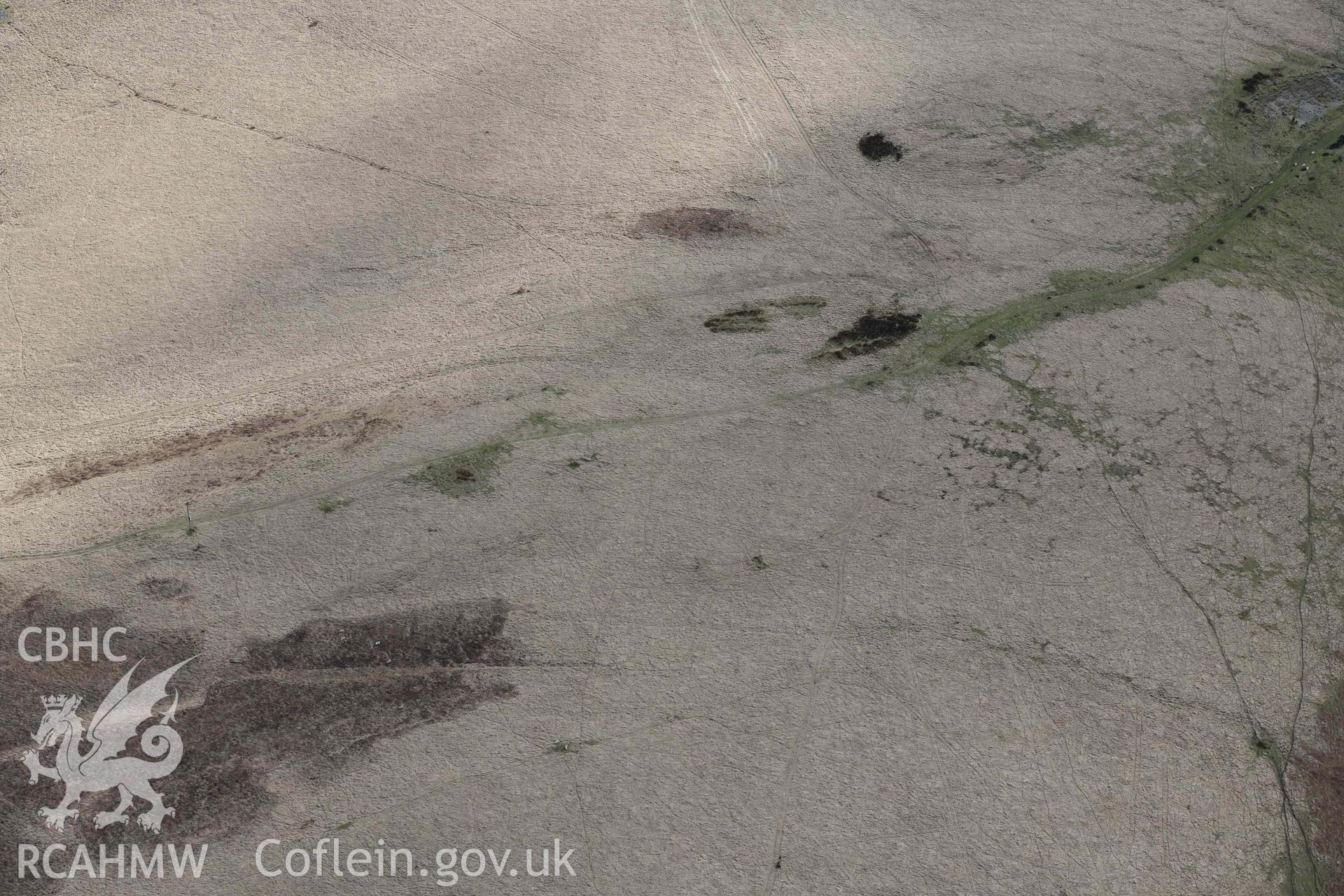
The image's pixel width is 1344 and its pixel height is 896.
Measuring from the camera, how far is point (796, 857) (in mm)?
8742

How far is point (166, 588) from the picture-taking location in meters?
9.75

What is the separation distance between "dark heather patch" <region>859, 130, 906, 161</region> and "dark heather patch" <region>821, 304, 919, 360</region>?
277 centimetres

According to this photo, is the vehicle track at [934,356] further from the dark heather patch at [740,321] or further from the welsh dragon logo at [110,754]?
the welsh dragon logo at [110,754]

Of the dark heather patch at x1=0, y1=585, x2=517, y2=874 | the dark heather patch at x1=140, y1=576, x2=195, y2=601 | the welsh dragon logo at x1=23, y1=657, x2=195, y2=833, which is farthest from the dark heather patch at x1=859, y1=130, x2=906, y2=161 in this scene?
the welsh dragon logo at x1=23, y1=657, x2=195, y2=833

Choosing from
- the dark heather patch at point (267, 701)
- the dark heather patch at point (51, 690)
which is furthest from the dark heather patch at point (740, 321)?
the dark heather patch at point (51, 690)

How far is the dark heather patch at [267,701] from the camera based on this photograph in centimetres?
859

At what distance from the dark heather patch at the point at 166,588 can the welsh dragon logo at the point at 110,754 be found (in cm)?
89

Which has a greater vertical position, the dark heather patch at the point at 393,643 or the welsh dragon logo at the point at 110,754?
the dark heather patch at the point at 393,643

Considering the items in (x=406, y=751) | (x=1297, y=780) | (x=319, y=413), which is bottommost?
(x=1297, y=780)

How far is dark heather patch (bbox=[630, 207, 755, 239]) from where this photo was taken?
43.4 ft

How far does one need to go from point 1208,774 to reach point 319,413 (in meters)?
9.06

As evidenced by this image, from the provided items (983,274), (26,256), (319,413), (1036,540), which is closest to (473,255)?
(319,413)

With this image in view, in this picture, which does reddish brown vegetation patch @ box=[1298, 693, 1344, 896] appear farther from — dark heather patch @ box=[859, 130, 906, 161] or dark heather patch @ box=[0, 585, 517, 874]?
dark heather patch @ box=[859, 130, 906, 161]

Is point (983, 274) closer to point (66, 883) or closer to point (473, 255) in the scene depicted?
point (473, 255)
